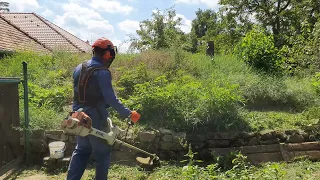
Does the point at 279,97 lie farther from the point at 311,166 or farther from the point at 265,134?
the point at 311,166

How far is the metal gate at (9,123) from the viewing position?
4977mm

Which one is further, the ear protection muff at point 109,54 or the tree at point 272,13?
the tree at point 272,13

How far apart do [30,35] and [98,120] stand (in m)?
12.5

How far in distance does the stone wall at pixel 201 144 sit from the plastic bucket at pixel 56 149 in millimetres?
328

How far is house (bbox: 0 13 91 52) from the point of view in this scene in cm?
1208

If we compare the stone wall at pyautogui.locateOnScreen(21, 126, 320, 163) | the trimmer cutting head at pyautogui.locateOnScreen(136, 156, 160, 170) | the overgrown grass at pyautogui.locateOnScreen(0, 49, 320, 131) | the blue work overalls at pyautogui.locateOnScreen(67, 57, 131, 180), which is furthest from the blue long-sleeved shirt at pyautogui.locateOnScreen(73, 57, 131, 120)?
the overgrown grass at pyautogui.locateOnScreen(0, 49, 320, 131)

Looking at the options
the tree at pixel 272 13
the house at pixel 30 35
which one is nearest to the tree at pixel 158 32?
the house at pixel 30 35

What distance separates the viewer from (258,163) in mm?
5230

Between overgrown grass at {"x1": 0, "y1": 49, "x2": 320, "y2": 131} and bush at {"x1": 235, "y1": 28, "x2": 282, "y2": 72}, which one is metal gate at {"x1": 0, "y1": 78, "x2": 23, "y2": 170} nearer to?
overgrown grass at {"x1": 0, "y1": 49, "x2": 320, "y2": 131}

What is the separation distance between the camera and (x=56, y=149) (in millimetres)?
5016

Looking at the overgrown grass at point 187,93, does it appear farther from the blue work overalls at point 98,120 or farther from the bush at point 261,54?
the blue work overalls at point 98,120

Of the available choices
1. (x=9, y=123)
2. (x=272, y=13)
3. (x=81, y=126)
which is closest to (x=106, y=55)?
(x=81, y=126)

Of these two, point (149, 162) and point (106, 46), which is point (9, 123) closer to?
point (149, 162)

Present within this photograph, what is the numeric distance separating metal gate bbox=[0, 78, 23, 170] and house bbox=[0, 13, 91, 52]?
573cm
